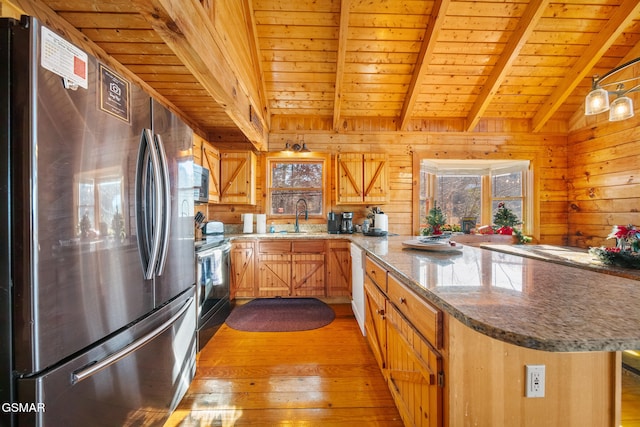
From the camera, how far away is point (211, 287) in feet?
8.13

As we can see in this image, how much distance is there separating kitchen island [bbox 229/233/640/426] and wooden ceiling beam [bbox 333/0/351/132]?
2.71m

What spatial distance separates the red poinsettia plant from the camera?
5.74 feet

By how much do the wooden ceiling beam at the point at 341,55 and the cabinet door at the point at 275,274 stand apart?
2.25 meters

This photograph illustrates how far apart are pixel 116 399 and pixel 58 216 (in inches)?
32.6

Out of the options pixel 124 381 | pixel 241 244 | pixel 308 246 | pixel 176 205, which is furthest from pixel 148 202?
pixel 308 246

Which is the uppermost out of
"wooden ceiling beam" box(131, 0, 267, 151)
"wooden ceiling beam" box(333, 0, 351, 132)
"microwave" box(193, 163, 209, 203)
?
"wooden ceiling beam" box(333, 0, 351, 132)

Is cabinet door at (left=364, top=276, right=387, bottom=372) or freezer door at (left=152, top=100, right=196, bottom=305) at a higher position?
freezer door at (left=152, top=100, right=196, bottom=305)

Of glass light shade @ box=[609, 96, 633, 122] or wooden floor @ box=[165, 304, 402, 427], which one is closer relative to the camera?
wooden floor @ box=[165, 304, 402, 427]

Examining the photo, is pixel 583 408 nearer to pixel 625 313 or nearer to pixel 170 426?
pixel 625 313

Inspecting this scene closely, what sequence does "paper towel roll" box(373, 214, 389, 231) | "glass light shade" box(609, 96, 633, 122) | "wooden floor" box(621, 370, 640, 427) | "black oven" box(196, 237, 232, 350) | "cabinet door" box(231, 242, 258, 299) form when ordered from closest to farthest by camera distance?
"wooden floor" box(621, 370, 640, 427)
"glass light shade" box(609, 96, 633, 122)
"black oven" box(196, 237, 232, 350)
"cabinet door" box(231, 242, 258, 299)
"paper towel roll" box(373, 214, 389, 231)

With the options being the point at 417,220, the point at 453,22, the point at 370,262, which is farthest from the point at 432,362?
the point at 453,22

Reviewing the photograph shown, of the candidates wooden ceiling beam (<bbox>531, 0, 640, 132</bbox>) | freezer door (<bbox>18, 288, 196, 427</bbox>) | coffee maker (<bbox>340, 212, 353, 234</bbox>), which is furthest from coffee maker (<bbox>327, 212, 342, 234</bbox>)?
wooden ceiling beam (<bbox>531, 0, 640, 132</bbox>)

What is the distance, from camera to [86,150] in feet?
3.14

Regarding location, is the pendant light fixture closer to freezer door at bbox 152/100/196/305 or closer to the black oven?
freezer door at bbox 152/100/196/305
